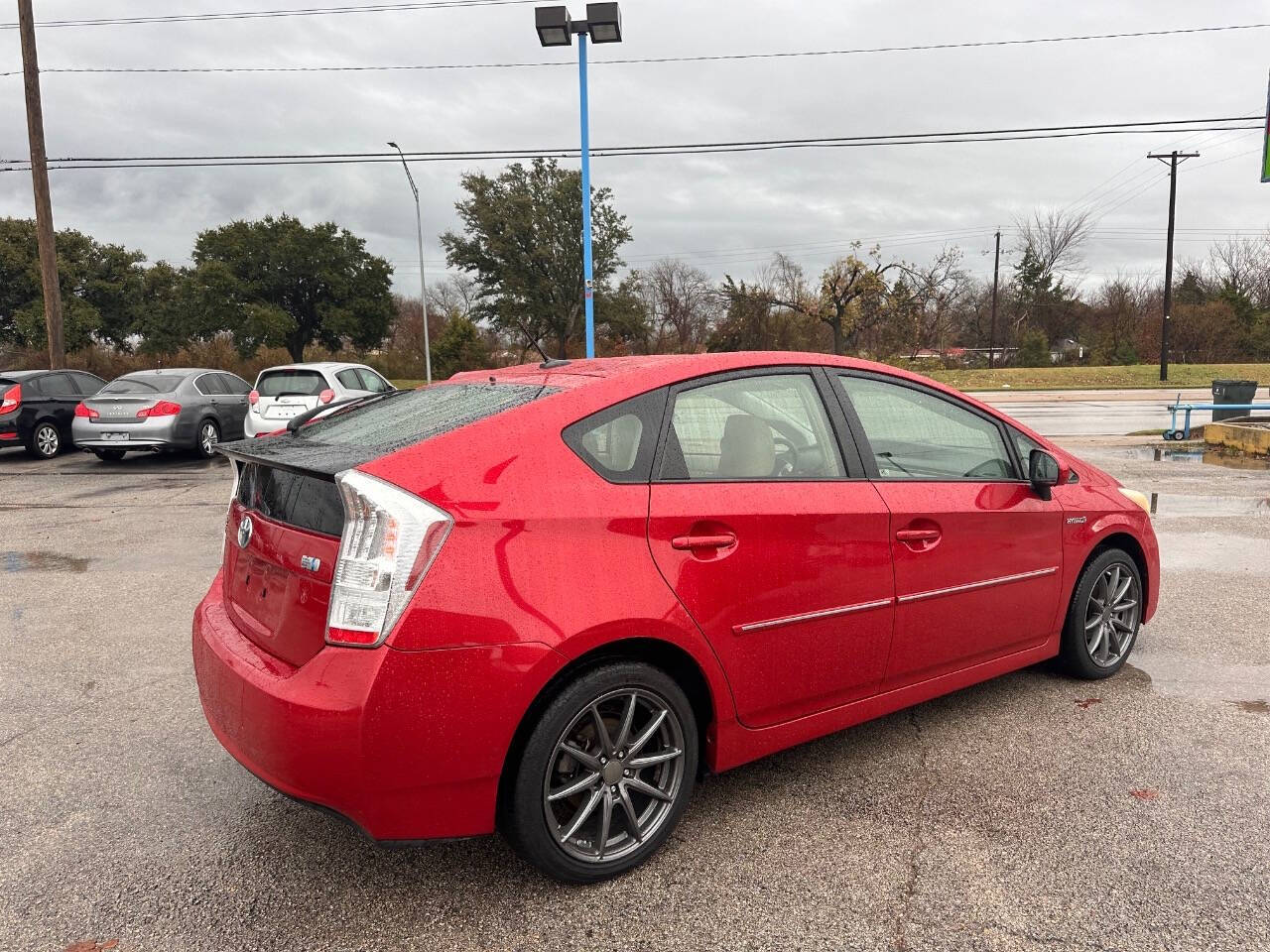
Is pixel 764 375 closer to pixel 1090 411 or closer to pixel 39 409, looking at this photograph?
pixel 39 409

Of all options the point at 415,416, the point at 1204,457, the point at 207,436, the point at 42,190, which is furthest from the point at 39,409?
the point at 1204,457

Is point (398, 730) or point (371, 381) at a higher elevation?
point (371, 381)

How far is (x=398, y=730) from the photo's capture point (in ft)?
7.16

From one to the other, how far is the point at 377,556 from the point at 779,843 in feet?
5.21

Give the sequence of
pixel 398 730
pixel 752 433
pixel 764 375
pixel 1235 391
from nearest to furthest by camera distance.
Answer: pixel 398 730 < pixel 752 433 < pixel 764 375 < pixel 1235 391

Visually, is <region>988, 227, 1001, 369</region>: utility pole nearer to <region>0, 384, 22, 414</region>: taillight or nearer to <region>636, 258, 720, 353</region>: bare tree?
<region>636, 258, 720, 353</region>: bare tree

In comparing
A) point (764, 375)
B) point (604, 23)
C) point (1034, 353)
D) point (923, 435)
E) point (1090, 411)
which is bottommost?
point (1090, 411)

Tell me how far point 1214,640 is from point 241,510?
491 centimetres

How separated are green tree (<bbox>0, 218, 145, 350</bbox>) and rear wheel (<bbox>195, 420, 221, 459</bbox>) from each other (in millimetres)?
31652

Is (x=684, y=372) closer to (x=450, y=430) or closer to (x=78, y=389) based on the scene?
(x=450, y=430)

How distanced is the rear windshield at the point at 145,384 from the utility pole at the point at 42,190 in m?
5.30

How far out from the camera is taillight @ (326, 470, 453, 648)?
219cm

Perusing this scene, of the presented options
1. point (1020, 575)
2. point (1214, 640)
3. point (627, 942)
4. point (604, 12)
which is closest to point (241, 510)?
point (627, 942)

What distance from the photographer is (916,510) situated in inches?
124
